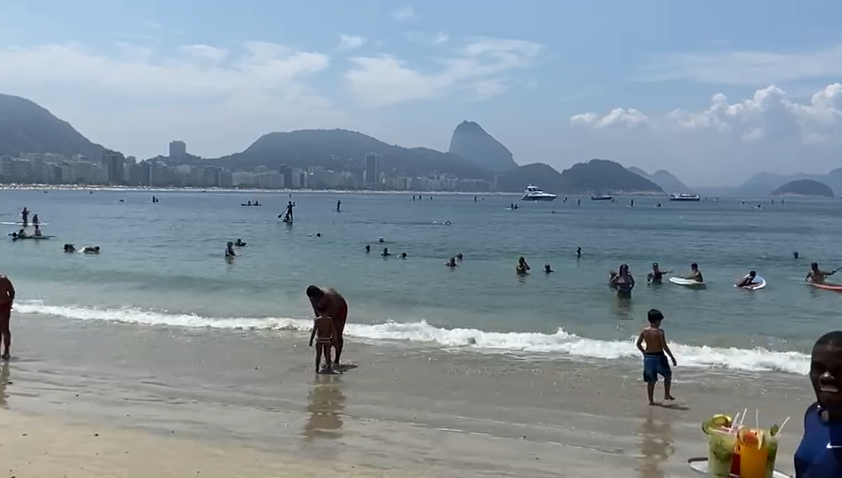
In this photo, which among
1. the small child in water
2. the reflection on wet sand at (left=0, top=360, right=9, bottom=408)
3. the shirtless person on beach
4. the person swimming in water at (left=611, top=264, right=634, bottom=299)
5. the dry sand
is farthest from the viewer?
the person swimming in water at (left=611, top=264, right=634, bottom=299)

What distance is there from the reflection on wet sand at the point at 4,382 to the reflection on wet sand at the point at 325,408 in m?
3.87

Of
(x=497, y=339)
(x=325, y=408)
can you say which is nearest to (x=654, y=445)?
(x=325, y=408)

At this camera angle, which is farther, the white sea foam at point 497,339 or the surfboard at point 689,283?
the surfboard at point 689,283

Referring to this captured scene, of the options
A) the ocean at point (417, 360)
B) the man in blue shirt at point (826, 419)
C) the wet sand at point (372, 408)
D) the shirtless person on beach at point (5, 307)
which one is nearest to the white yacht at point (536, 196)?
the ocean at point (417, 360)

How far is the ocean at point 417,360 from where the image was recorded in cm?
872

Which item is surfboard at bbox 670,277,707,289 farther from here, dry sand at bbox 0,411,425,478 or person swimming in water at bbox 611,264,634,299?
dry sand at bbox 0,411,425,478

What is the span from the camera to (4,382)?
438 inches

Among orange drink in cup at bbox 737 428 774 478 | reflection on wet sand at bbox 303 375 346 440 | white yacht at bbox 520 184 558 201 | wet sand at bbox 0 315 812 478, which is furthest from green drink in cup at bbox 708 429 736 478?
white yacht at bbox 520 184 558 201

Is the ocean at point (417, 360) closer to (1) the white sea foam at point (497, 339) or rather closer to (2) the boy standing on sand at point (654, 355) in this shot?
(1) the white sea foam at point (497, 339)

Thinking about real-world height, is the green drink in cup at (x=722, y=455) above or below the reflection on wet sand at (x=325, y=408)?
above

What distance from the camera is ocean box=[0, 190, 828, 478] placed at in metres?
8.72

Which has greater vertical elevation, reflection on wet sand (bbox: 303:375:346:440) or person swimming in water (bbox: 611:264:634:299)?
person swimming in water (bbox: 611:264:634:299)

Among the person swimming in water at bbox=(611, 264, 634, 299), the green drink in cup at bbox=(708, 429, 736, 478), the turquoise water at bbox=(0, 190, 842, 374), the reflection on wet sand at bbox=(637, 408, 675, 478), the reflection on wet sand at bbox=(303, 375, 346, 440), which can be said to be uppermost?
the green drink in cup at bbox=(708, 429, 736, 478)

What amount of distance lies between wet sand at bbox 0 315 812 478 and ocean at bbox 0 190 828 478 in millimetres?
41
